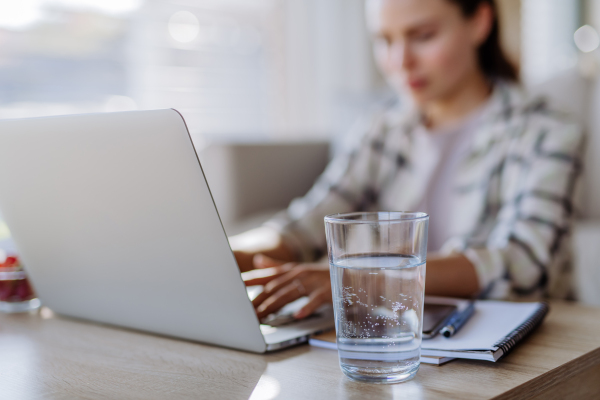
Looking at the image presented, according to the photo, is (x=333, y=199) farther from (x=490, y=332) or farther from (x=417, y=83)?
(x=490, y=332)

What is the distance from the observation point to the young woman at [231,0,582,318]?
89cm

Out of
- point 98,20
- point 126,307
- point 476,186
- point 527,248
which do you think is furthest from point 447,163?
point 98,20

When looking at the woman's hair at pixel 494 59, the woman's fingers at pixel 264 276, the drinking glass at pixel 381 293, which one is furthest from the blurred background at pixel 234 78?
the drinking glass at pixel 381 293

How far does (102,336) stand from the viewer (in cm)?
63

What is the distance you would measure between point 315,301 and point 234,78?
1902mm

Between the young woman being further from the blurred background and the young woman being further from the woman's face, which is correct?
the blurred background

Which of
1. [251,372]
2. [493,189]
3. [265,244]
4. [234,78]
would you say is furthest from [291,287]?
[234,78]

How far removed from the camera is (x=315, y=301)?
0.64m

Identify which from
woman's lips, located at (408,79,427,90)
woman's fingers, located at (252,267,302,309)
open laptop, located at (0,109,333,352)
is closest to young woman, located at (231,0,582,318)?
woman's lips, located at (408,79,427,90)

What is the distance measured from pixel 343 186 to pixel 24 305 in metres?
0.75

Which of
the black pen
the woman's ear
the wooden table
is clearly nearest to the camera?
the wooden table

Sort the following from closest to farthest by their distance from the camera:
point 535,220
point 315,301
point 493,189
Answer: point 315,301, point 535,220, point 493,189

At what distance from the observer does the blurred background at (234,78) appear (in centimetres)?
179

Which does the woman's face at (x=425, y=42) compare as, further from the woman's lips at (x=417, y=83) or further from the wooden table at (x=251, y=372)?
the wooden table at (x=251, y=372)
